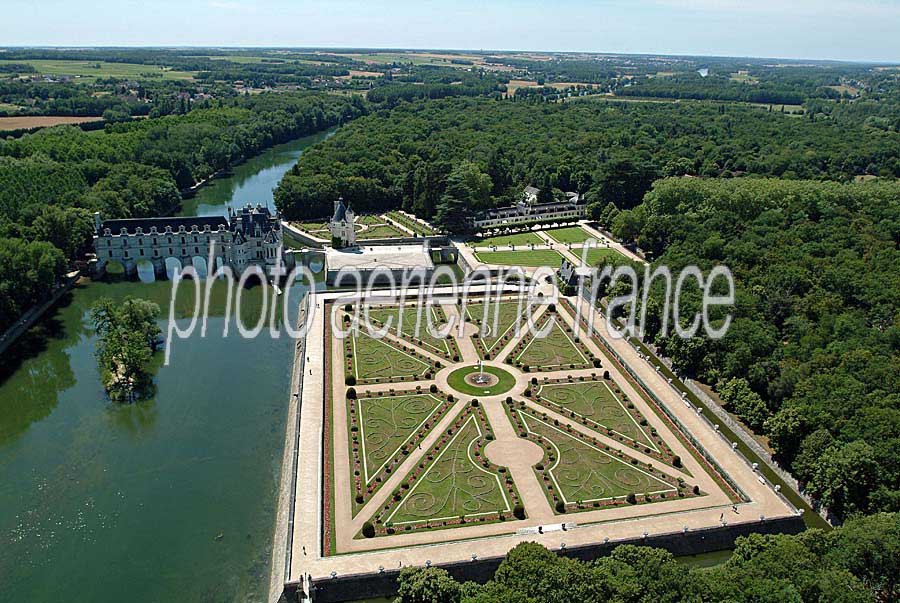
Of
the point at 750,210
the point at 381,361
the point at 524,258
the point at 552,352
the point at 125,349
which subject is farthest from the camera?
the point at 524,258

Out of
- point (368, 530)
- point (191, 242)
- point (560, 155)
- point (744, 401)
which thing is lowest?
point (368, 530)

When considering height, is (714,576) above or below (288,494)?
above

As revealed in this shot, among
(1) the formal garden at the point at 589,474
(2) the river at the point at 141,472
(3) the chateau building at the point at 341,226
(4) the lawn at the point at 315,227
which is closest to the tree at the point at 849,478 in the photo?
(1) the formal garden at the point at 589,474

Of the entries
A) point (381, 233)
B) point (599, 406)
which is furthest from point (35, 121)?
point (599, 406)

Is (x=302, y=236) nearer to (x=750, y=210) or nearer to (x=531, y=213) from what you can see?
(x=531, y=213)

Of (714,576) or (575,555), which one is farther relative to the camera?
(575,555)

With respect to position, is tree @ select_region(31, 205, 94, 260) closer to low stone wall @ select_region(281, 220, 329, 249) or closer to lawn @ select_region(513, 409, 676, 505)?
low stone wall @ select_region(281, 220, 329, 249)

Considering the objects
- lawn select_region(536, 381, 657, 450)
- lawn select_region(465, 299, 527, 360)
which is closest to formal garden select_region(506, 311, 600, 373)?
lawn select_region(465, 299, 527, 360)
